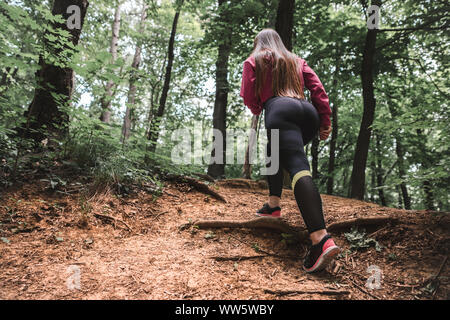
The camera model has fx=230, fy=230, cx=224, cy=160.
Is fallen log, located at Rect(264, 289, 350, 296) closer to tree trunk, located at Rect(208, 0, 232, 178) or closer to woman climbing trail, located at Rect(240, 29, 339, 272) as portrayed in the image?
woman climbing trail, located at Rect(240, 29, 339, 272)

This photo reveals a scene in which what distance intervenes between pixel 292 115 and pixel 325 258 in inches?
47.3

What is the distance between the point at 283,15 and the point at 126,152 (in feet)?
14.5

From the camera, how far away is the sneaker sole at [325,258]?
5.57 ft

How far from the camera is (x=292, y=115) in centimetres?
208

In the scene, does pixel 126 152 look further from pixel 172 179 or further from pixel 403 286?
pixel 403 286

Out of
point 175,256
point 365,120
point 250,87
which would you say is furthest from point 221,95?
point 175,256

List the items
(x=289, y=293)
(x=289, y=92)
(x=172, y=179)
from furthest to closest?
1. (x=172, y=179)
2. (x=289, y=92)
3. (x=289, y=293)

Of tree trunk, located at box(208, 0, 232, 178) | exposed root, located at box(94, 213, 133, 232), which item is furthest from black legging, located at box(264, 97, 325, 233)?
tree trunk, located at box(208, 0, 232, 178)

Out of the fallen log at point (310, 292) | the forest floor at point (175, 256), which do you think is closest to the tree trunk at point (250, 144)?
the forest floor at point (175, 256)

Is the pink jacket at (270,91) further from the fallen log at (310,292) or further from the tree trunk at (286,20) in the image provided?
the tree trunk at (286,20)

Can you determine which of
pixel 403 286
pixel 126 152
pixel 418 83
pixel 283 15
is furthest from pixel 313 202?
pixel 418 83

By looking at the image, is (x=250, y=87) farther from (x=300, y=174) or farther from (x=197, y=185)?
(x=197, y=185)

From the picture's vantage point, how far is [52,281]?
166 cm
